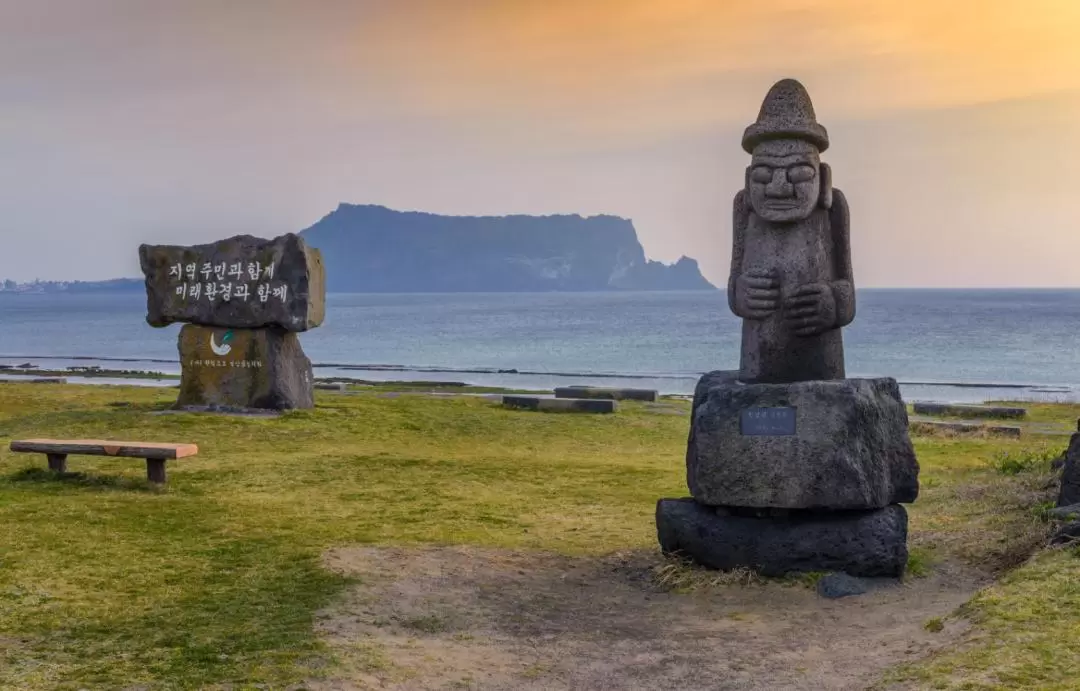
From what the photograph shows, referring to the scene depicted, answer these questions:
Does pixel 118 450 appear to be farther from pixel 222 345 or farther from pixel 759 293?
pixel 759 293

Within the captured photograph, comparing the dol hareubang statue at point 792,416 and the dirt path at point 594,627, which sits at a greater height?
the dol hareubang statue at point 792,416

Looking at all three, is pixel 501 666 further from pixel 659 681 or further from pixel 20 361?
pixel 20 361

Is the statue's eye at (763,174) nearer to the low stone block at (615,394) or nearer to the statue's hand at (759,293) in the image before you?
the statue's hand at (759,293)

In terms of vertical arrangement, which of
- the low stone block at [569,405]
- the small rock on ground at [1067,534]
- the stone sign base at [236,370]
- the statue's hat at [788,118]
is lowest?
the low stone block at [569,405]

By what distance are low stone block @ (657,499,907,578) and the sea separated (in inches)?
1124

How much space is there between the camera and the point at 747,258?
9398 millimetres

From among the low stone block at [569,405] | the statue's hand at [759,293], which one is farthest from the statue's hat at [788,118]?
the low stone block at [569,405]

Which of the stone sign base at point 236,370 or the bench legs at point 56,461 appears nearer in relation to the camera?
the bench legs at point 56,461

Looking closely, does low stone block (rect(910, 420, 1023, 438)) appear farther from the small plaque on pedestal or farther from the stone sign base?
the small plaque on pedestal

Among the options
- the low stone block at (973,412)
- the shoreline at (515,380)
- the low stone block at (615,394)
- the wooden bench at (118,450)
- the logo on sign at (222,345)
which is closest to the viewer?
the wooden bench at (118,450)

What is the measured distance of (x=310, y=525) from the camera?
11.0m

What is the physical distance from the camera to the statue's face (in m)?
9.07

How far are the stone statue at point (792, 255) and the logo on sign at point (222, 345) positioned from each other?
12.5 metres

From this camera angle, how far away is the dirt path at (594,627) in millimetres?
6715
